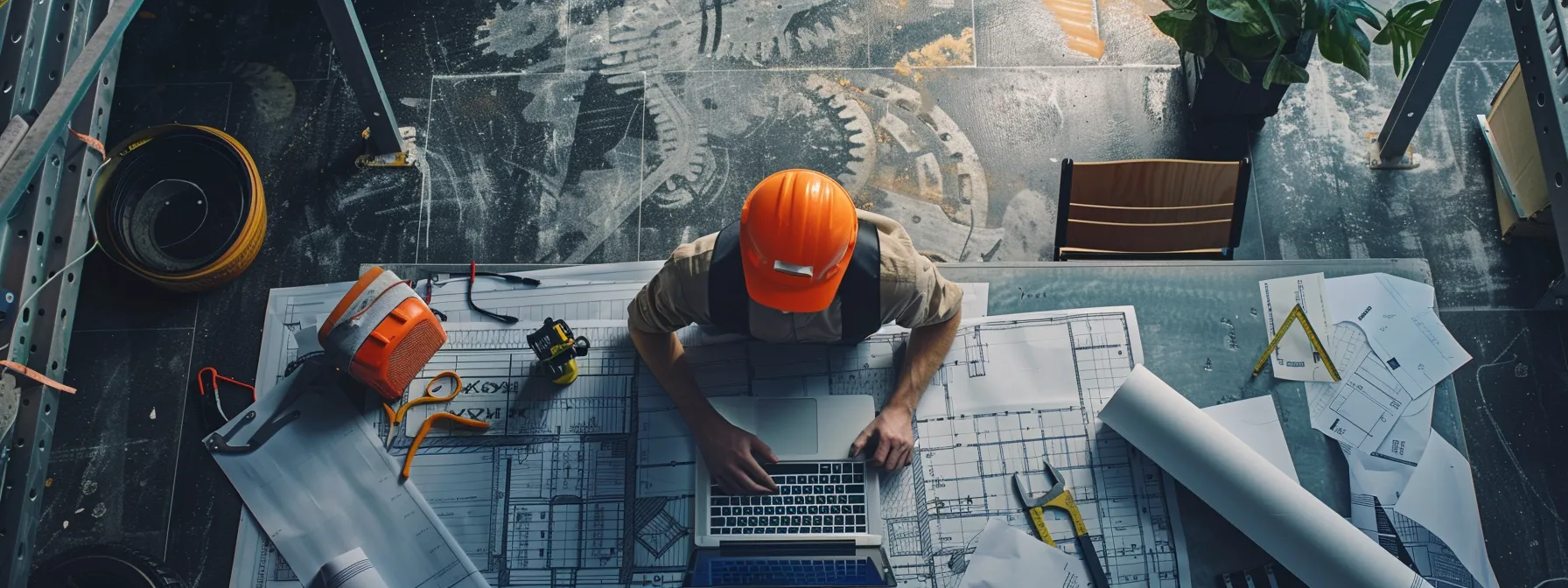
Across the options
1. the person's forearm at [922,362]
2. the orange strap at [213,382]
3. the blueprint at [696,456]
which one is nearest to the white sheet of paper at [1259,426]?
the blueprint at [696,456]

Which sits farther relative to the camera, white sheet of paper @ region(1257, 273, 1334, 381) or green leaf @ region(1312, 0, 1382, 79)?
green leaf @ region(1312, 0, 1382, 79)

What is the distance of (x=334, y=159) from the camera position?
2.97 m

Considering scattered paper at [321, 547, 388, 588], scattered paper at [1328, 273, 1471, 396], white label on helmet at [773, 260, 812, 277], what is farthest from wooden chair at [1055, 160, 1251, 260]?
scattered paper at [321, 547, 388, 588]

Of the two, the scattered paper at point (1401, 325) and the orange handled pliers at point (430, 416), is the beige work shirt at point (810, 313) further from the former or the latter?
the scattered paper at point (1401, 325)

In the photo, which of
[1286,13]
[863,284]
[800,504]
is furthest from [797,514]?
[1286,13]

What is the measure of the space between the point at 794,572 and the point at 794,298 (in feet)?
1.96

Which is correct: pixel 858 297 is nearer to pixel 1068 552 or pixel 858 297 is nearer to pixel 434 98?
pixel 1068 552

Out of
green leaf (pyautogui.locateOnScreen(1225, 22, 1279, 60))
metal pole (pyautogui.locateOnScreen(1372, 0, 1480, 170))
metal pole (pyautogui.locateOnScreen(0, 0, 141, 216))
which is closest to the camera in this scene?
metal pole (pyautogui.locateOnScreen(0, 0, 141, 216))

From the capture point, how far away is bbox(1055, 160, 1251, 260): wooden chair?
2.34m

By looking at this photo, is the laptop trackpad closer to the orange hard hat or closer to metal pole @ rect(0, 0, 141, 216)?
the orange hard hat

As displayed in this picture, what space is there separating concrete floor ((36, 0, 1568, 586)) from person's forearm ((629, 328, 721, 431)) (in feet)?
2.45

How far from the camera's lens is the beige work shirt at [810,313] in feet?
6.58

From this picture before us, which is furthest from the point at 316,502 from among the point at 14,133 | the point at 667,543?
the point at 14,133

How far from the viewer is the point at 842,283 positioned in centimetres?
202
